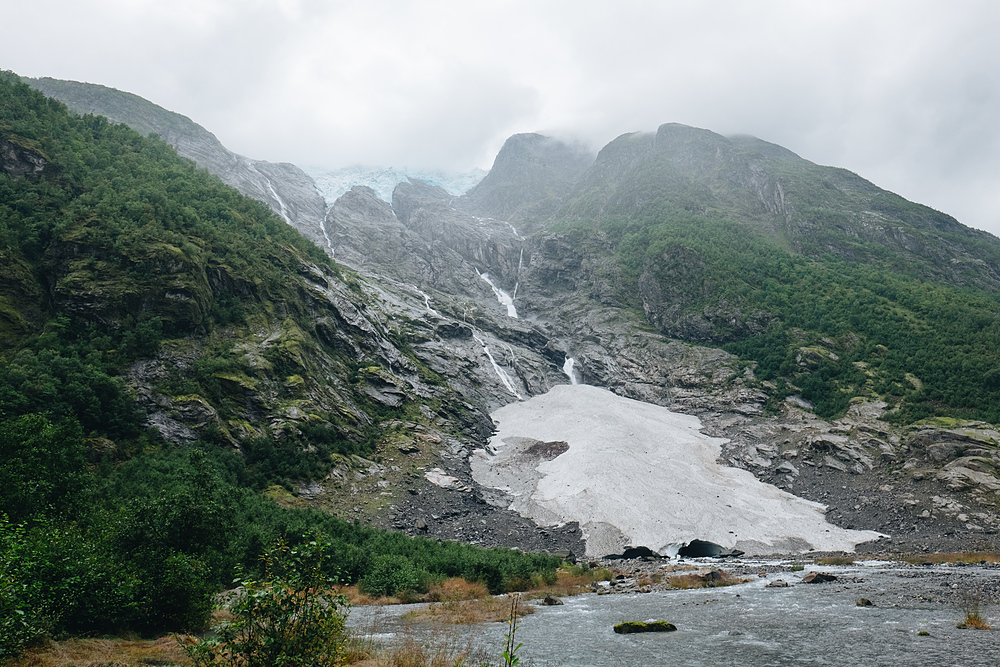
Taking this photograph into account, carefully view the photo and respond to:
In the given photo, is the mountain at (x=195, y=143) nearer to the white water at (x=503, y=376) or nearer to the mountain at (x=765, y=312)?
the mountain at (x=765, y=312)

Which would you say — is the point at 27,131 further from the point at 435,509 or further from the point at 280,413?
the point at 435,509

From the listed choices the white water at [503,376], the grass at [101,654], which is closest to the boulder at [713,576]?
the grass at [101,654]

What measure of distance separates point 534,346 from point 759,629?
9673cm

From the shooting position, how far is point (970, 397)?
63500 mm

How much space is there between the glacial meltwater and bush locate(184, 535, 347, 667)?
29.3 ft

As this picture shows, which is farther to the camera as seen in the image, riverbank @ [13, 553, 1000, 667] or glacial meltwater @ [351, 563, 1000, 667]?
glacial meltwater @ [351, 563, 1000, 667]

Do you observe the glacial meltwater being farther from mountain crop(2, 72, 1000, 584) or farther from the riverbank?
mountain crop(2, 72, 1000, 584)

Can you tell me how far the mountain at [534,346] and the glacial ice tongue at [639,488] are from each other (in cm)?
65

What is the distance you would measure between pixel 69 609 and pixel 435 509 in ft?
120

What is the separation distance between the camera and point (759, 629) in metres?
17.5

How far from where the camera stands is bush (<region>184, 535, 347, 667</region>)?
21.1ft

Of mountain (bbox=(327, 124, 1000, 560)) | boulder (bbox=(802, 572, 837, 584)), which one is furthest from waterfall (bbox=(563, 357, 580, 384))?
boulder (bbox=(802, 572, 837, 584))

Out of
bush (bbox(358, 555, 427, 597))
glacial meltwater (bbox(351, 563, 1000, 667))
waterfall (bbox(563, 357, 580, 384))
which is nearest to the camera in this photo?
glacial meltwater (bbox(351, 563, 1000, 667))

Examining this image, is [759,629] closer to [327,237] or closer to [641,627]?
[641,627]
